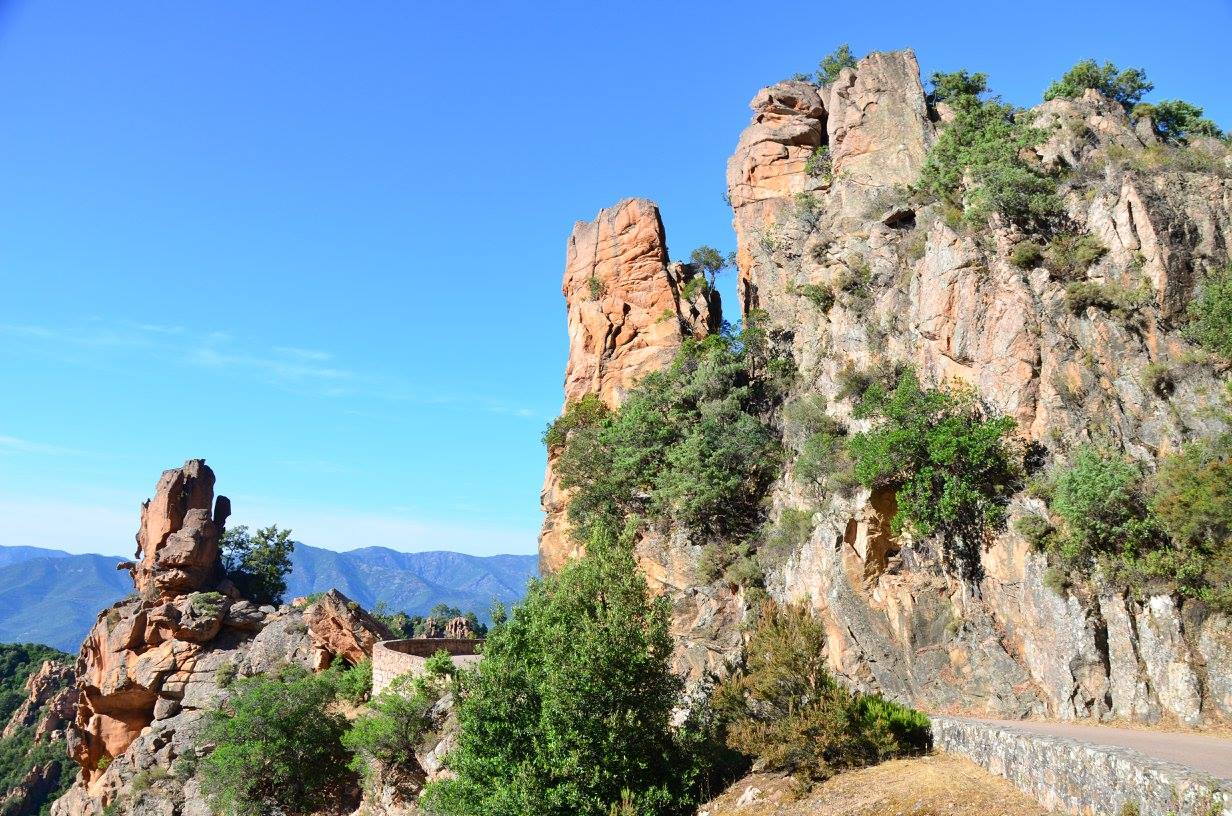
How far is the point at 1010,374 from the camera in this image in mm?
24094

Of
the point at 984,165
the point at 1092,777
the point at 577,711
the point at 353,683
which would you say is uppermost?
the point at 984,165

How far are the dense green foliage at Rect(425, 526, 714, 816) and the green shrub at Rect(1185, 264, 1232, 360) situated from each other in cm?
1789

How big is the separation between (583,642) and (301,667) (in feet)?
79.4

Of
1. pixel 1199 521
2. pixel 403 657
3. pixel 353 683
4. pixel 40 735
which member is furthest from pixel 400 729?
pixel 40 735

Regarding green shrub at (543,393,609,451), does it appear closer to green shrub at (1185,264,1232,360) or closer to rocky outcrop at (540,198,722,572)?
rocky outcrop at (540,198,722,572)

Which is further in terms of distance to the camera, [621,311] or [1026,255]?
[621,311]

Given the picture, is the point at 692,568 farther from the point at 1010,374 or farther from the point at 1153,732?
the point at 1153,732

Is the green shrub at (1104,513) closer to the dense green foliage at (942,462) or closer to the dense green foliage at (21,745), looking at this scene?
the dense green foliage at (942,462)

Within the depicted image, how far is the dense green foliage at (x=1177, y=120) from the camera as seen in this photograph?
3334 cm

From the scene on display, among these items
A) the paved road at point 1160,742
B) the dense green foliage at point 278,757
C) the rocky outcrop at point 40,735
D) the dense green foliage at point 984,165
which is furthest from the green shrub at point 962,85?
the rocky outcrop at point 40,735

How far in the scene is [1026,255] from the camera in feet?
84.2

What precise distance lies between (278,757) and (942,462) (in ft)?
92.2

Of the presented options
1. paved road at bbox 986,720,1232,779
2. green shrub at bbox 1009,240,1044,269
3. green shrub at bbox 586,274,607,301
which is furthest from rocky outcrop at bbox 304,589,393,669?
green shrub at bbox 1009,240,1044,269

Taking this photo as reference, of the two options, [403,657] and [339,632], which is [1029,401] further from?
[339,632]
